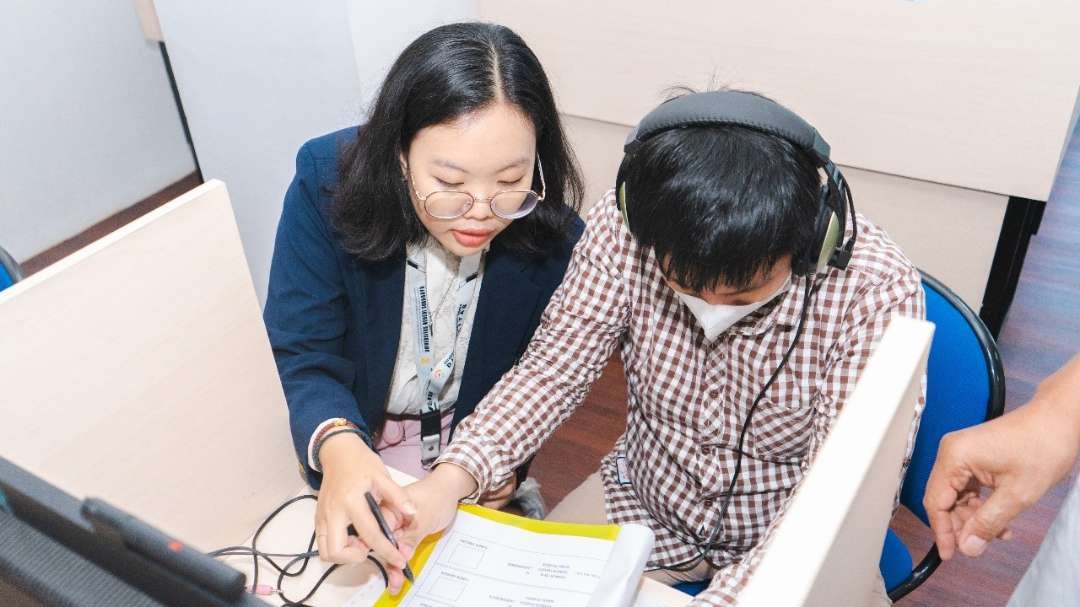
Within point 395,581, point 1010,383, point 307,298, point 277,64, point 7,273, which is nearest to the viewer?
point 395,581

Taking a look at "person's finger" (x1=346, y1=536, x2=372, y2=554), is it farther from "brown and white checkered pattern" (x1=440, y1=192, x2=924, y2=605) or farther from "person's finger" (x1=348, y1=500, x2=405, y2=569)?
"brown and white checkered pattern" (x1=440, y1=192, x2=924, y2=605)

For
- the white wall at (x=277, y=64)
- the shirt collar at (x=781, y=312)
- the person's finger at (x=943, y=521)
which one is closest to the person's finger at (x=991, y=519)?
the person's finger at (x=943, y=521)

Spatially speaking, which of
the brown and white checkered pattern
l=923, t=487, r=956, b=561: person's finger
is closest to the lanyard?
the brown and white checkered pattern

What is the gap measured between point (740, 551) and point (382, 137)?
0.69 meters

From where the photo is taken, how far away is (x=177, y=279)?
2.94 feet

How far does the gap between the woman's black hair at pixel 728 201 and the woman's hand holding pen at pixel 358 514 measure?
0.37 metres

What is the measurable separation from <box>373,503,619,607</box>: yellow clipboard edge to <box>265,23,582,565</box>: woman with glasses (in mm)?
56

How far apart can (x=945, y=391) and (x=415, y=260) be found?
0.68m

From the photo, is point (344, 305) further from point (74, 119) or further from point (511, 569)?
point (74, 119)

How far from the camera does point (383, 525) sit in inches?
33.1

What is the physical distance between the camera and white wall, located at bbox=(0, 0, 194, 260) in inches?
106

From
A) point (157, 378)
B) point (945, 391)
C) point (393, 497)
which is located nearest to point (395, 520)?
point (393, 497)

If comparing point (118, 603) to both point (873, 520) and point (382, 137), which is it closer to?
point (873, 520)

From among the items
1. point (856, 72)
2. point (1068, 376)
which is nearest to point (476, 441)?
point (1068, 376)
